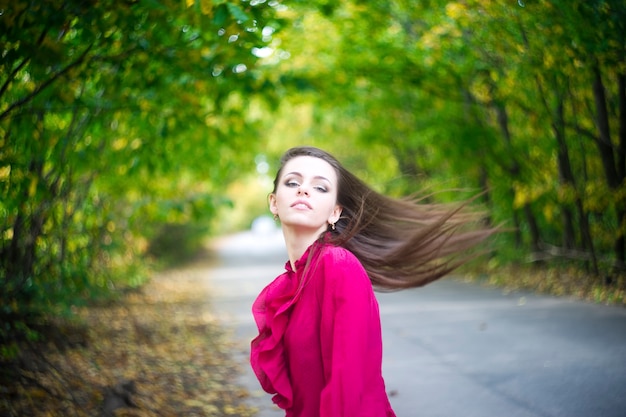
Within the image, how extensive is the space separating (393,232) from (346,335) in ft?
3.16

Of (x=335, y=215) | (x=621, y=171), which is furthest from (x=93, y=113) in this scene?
(x=621, y=171)

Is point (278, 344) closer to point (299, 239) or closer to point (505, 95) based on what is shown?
point (299, 239)

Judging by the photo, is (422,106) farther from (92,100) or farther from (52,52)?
(52,52)

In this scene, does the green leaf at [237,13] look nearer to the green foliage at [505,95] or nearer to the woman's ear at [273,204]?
the woman's ear at [273,204]

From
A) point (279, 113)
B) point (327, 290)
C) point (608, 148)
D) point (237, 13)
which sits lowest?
point (327, 290)

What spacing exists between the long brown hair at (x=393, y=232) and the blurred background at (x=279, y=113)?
358mm

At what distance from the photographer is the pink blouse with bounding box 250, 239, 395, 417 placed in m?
2.17

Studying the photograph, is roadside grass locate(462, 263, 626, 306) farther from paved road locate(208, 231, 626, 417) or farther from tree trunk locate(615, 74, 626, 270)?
paved road locate(208, 231, 626, 417)

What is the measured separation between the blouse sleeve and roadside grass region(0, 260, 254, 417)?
2789 mm

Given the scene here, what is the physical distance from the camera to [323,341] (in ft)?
7.66

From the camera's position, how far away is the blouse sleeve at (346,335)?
2148 millimetres

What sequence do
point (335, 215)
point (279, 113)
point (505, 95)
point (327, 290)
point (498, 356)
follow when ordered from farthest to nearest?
point (505, 95)
point (279, 113)
point (498, 356)
point (335, 215)
point (327, 290)

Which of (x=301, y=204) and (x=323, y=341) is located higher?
(x=301, y=204)

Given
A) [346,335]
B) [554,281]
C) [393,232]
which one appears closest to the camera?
[346,335]
